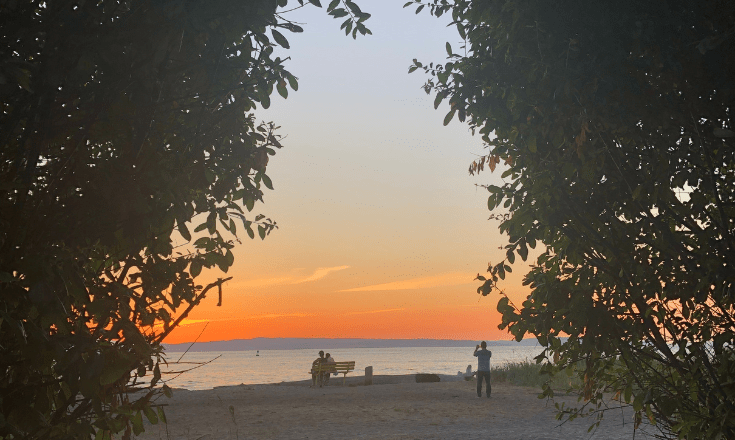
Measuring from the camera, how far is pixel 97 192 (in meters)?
2.76

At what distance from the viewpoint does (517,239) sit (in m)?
5.34

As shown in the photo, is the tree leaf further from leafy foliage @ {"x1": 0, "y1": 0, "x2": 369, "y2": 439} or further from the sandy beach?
the sandy beach

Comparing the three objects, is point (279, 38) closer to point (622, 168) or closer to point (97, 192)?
point (97, 192)

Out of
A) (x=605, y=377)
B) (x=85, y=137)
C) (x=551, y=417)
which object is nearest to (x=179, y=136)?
(x=85, y=137)

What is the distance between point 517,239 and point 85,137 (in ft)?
12.3

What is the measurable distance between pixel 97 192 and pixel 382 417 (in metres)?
13.1

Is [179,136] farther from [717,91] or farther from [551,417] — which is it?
[551,417]

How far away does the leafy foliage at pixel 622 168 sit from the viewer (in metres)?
4.29

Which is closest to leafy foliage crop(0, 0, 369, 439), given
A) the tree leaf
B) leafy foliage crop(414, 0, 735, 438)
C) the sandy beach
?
the tree leaf

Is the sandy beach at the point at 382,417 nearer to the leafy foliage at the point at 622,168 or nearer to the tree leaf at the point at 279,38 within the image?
the leafy foliage at the point at 622,168

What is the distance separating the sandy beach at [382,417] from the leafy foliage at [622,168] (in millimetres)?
5333

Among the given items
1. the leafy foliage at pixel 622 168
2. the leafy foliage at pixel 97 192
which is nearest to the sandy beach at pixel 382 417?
the leafy foliage at pixel 622 168

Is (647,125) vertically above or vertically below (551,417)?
above

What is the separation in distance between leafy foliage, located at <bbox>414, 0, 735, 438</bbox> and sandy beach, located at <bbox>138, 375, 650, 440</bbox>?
5333 millimetres
